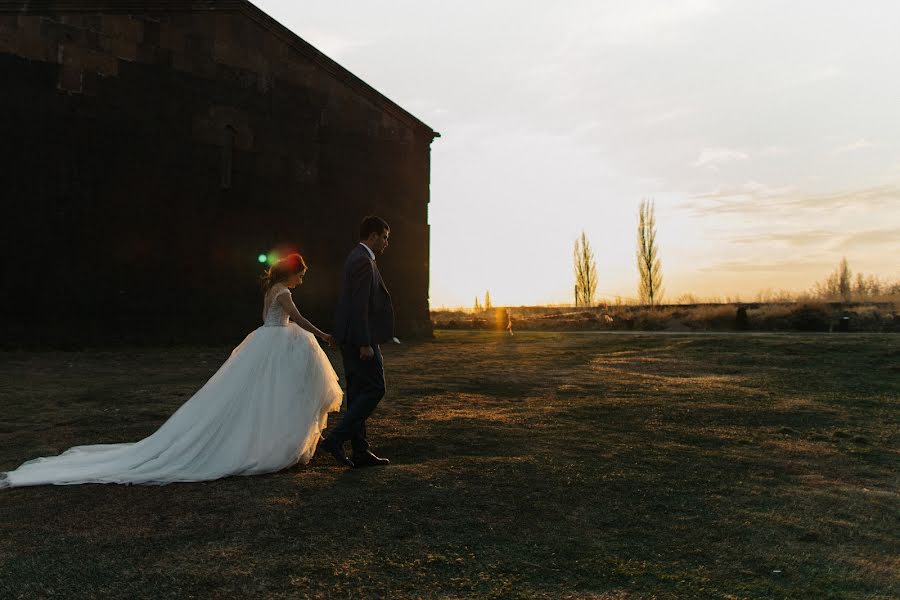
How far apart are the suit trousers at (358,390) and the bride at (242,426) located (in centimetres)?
23

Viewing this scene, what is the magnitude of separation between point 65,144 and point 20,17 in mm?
2832

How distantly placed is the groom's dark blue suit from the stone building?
497 inches

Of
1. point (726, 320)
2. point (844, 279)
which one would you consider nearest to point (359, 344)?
point (726, 320)

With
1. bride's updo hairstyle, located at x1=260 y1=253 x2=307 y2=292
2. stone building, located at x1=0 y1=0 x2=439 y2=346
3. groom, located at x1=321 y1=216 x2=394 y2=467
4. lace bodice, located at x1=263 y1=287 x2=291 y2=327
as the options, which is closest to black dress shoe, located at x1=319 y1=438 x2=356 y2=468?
groom, located at x1=321 y1=216 x2=394 y2=467

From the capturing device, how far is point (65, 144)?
601 inches

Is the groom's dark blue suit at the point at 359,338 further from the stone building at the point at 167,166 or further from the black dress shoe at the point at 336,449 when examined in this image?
the stone building at the point at 167,166

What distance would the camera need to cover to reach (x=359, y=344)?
5.40 meters

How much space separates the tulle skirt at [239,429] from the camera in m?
5.07

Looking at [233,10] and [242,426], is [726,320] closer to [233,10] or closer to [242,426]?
[233,10]

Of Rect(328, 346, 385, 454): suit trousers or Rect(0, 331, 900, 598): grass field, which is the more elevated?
Rect(328, 346, 385, 454): suit trousers

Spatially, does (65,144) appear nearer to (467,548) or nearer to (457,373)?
(457,373)

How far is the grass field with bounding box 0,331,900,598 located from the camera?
318cm

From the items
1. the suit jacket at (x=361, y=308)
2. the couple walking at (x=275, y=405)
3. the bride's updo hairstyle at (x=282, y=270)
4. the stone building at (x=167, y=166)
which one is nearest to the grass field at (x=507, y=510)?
the couple walking at (x=275, y=405)

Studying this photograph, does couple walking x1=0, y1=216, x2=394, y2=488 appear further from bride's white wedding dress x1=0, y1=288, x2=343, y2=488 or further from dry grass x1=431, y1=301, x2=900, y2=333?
dry grass x1=431, y1=301, x2=900, y2=333
